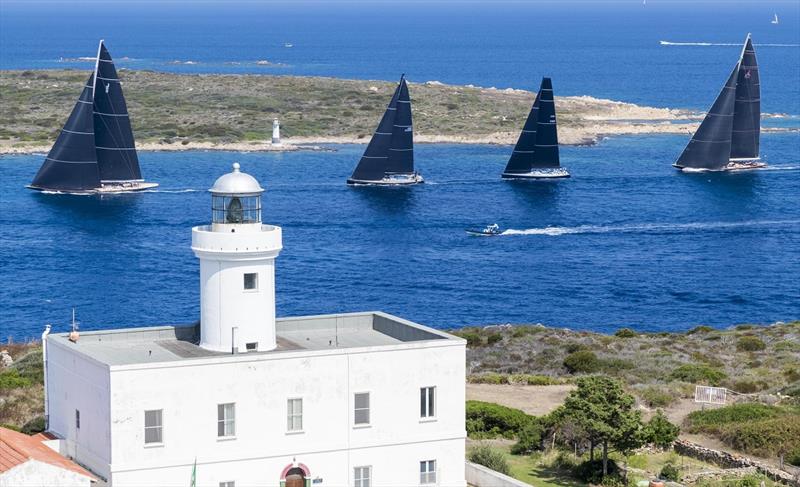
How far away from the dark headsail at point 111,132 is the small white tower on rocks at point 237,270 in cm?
8463

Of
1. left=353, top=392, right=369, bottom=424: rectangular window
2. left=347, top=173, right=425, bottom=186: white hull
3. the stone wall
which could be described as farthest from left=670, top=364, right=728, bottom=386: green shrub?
left=347, top=173, right=425, bottom=186: white hull

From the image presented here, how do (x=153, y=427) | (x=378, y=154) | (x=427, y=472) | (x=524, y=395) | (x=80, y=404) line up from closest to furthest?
(x=153, y=427), (x=80, y=404), (x=427, y=472), (x=524, y=395), (x=378, y=154)

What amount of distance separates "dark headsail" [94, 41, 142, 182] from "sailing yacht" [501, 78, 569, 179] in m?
30.2

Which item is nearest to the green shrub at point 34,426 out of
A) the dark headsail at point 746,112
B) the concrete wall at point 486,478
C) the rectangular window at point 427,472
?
the rectangular window at point 427,472

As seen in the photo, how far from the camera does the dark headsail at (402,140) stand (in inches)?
4734

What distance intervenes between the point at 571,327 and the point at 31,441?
1732 inches

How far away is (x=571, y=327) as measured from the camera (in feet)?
236

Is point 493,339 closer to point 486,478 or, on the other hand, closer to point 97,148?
point 486,478

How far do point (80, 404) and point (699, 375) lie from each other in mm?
22532

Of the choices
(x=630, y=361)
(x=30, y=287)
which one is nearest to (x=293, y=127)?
(x=30, y=287)

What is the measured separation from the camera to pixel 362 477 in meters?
30.7

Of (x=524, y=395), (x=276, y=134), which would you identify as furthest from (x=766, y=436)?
(x=276, y=134)

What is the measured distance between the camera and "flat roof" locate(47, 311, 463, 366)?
104ft

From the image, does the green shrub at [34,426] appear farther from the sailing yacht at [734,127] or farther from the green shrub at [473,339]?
the sailing yacht at [734,127]
